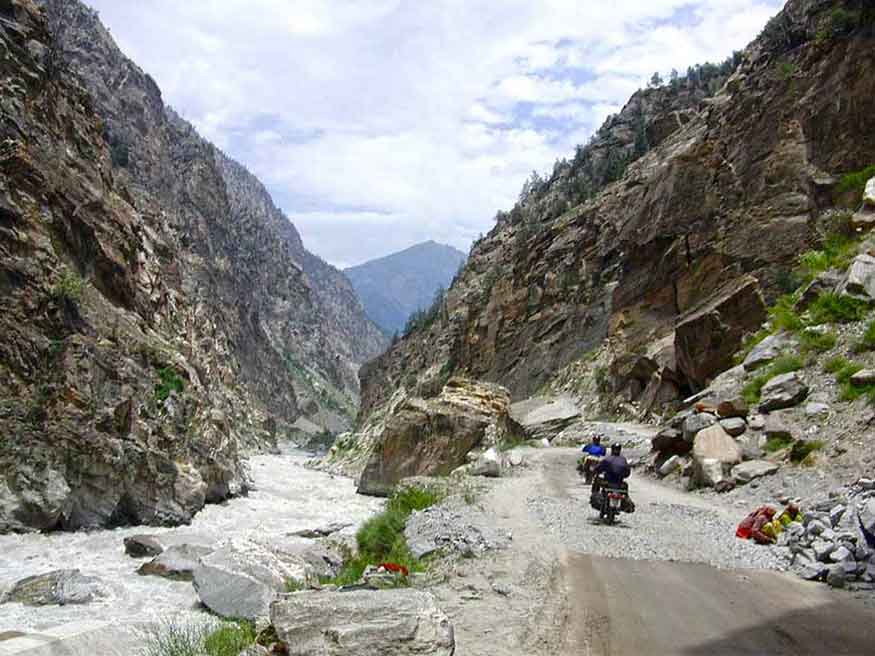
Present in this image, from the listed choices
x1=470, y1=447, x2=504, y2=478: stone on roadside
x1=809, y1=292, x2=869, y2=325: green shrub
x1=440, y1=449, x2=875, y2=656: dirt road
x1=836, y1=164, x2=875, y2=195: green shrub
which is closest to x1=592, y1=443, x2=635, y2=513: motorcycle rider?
x1=440, y1=449, x2=875, y2=656: dirt road

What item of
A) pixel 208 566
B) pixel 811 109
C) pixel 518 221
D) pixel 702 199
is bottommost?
pixel 208 566

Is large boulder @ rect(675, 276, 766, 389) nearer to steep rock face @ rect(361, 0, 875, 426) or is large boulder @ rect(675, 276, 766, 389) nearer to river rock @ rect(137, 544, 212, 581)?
steep rock face @ rect(361, 0, 875, 426)

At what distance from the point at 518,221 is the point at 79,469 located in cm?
7044

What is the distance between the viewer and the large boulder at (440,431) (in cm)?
3562

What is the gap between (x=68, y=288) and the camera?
106 feet

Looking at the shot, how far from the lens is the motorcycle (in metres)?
12.8

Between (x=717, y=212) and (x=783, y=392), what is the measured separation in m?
17.5

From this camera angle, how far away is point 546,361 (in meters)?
53.1

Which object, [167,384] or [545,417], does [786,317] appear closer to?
[545,417]

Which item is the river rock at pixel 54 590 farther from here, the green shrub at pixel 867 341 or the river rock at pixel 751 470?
the green shrub at pixel 867 341

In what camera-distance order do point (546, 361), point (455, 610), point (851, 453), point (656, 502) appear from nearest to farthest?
point (455, 610), point (851, 453), point (656, 502), point (546, 361)

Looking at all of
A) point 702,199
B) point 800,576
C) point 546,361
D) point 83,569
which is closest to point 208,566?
point 83,569

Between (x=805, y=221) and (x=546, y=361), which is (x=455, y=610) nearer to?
(x=805, y=221)

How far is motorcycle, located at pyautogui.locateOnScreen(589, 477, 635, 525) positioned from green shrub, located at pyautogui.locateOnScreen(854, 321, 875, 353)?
681cm
